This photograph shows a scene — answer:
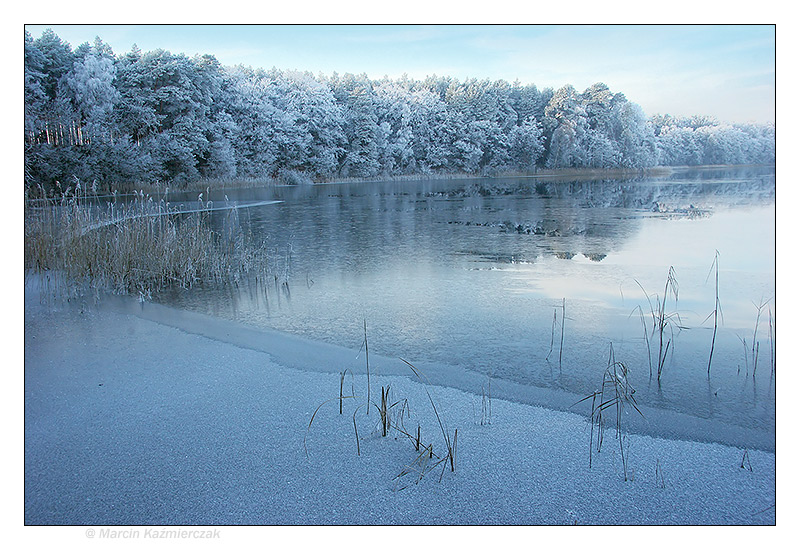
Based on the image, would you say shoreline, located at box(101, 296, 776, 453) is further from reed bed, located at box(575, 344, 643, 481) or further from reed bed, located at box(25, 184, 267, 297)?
reed bed, located at box(25, 184, 267, 297)

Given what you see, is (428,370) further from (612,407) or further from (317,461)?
(317,461)

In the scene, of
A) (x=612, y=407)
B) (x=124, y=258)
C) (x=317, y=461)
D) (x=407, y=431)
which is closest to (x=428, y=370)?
(x=407, y=431)

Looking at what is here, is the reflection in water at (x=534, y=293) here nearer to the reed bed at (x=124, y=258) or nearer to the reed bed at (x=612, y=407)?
the reed bed at (x=612, y=407)

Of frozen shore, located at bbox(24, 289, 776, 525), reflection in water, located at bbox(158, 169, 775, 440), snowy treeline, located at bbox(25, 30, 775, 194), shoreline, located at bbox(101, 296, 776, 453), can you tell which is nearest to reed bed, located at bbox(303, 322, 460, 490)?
frozen shore, located at bbox(24, 289, 776, 525)
